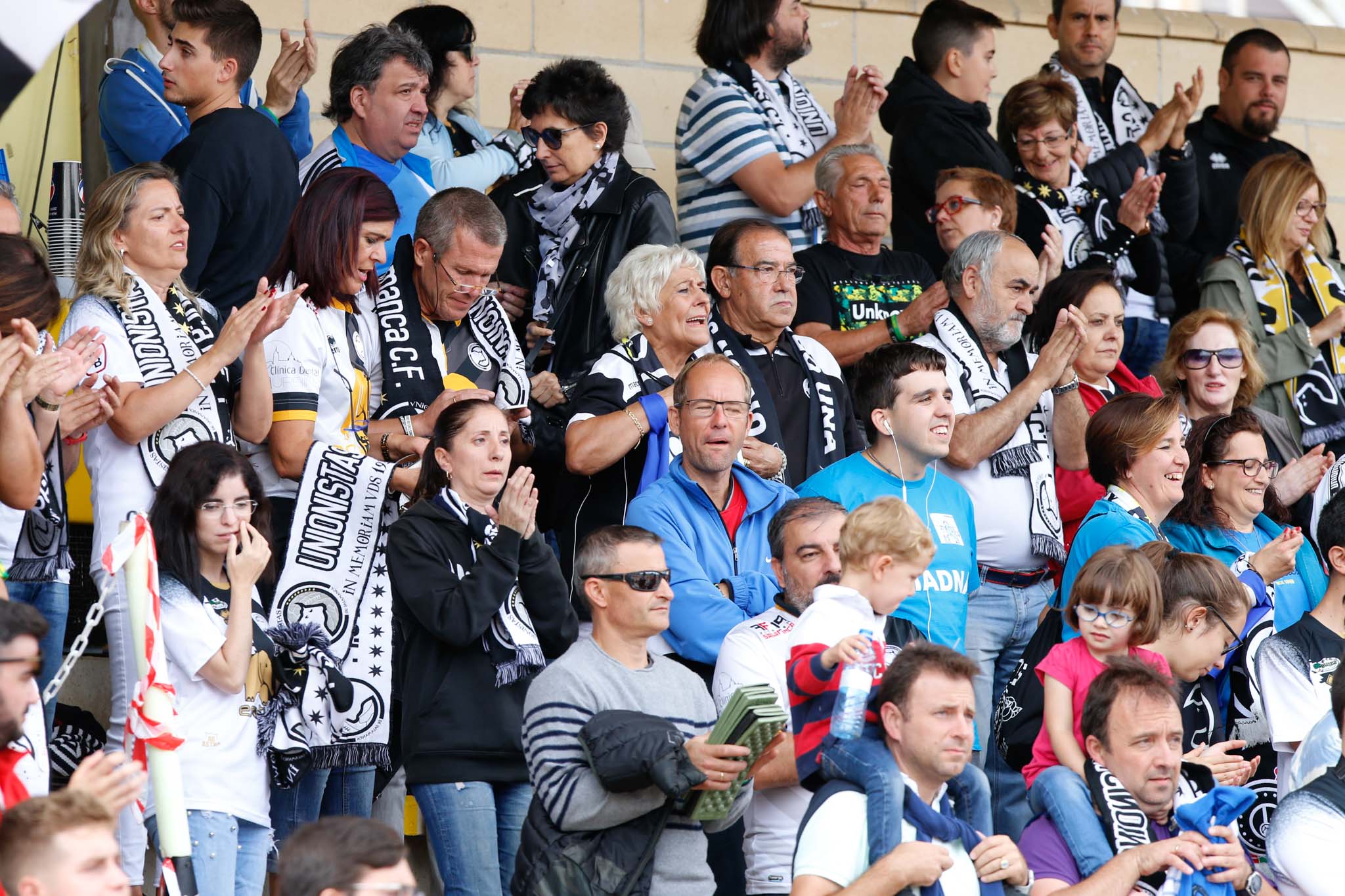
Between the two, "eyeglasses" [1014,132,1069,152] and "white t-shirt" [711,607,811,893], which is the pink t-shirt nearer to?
"white t-shirt" [711,607,811,893]

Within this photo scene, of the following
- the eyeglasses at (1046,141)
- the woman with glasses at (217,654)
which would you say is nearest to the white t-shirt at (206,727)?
the woman with glasses at (217,654)

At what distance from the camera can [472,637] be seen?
4.78m

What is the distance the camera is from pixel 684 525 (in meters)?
5.22

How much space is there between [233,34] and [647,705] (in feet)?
8.98

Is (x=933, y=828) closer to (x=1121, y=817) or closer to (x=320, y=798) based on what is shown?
(x=1121, y=817)

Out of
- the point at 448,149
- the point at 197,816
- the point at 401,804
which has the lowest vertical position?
the point at 401,804

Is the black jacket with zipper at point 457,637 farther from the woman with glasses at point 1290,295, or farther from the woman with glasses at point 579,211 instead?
the woman with glasses at point 1290,295

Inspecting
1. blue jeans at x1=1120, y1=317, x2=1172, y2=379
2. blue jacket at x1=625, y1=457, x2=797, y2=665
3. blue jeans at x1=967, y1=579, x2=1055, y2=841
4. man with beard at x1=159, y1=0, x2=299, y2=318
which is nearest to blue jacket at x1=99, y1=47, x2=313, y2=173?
man with beard at x1=159, y1=0, x2=299, y2=318

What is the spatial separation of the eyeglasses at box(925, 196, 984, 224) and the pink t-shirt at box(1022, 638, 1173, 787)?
239cm

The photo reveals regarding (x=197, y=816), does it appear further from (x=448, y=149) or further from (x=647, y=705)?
(x=448, y=149)

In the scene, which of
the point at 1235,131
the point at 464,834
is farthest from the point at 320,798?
the point at 1235,131

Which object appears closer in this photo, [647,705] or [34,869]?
[34,869]

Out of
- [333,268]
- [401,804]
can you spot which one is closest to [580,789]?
[401,804]

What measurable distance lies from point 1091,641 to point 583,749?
4.89 feet
